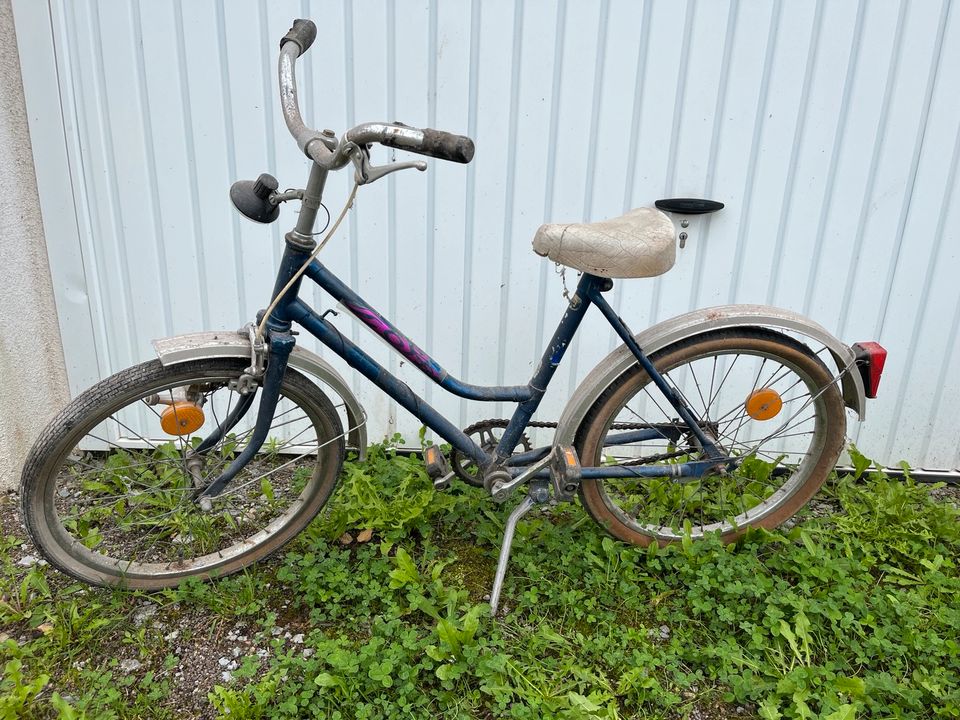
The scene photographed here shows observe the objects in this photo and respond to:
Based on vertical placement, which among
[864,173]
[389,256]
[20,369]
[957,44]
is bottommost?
[20,369]

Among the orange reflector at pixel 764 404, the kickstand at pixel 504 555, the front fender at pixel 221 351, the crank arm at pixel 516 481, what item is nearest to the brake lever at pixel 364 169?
the front fender at pixel 221 351

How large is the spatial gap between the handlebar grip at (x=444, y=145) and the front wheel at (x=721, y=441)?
1085mm

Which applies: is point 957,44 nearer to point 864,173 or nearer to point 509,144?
point 864,173

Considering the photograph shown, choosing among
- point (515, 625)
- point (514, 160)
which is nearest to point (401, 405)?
point (515, 625)

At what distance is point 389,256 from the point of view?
2992 mm

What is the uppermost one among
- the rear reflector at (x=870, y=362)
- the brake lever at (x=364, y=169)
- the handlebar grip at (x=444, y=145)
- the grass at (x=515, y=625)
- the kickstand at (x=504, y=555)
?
the handlebar grip at (x=444, y=145)

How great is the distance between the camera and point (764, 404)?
255cm

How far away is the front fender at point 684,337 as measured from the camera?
2373 mm

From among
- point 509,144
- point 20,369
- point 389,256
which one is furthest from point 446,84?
point 20,369

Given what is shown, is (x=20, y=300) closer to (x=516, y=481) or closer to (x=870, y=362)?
(x=516, y=481)

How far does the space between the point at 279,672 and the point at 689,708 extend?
1283 mm

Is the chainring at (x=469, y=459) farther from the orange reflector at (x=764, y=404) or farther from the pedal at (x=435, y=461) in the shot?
the orange reflector at (x=764, y=404)

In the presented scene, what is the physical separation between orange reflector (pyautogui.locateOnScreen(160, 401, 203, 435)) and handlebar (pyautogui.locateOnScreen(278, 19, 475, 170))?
2.93 feet

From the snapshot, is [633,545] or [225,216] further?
[225,216]
